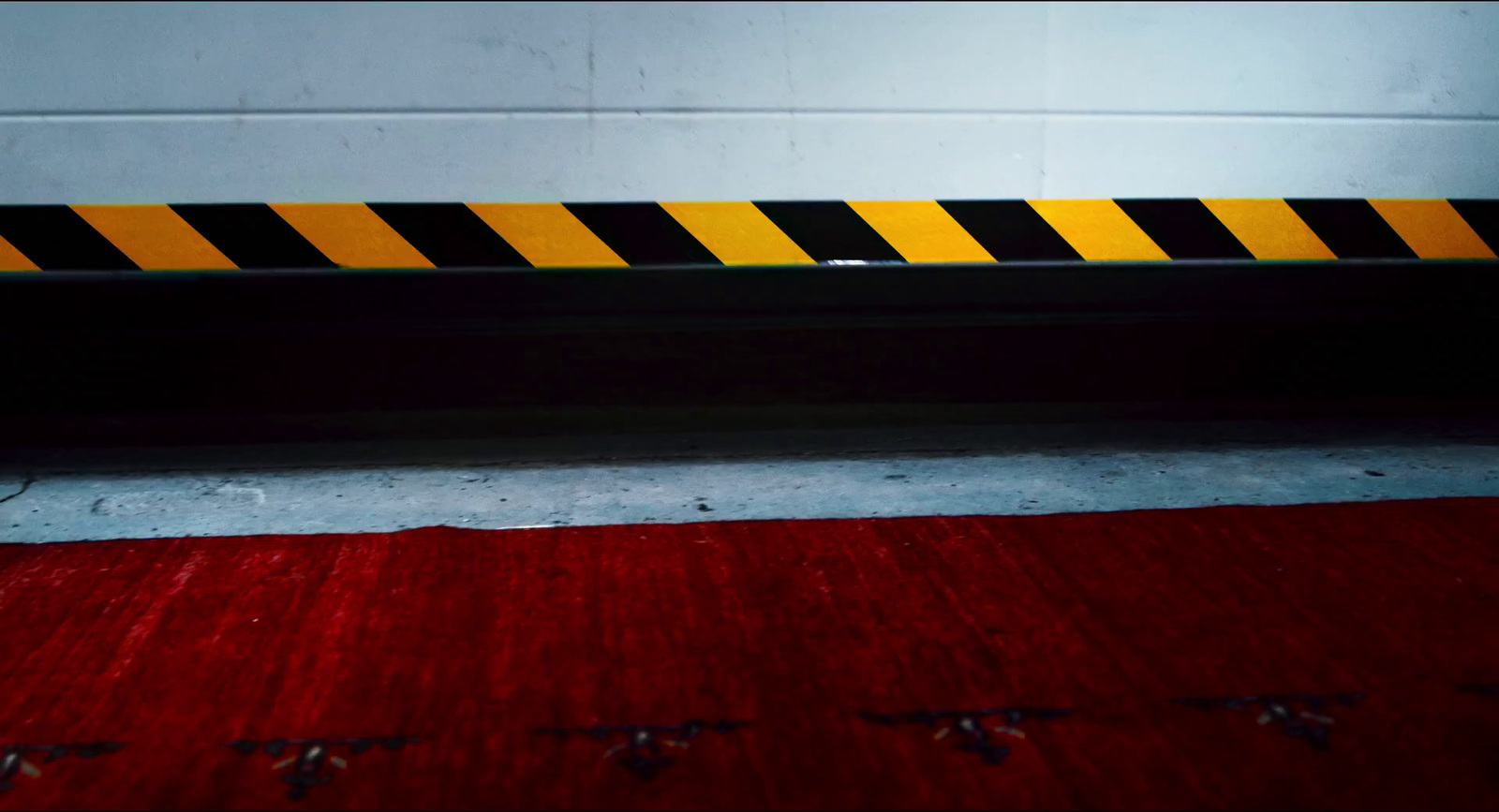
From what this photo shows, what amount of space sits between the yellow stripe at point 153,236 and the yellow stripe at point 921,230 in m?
1.24

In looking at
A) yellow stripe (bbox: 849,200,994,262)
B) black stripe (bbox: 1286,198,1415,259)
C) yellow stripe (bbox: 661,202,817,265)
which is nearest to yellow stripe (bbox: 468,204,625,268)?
yellow stripe (bbox: 661,202,817,265)

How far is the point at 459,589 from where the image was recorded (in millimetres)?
1590

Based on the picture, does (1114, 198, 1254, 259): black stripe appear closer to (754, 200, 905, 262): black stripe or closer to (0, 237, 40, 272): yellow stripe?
(754, 200, 905, 262): black stripe

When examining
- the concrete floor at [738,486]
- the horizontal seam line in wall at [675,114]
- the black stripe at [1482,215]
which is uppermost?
the horizontal seam line in wall at [675,114]

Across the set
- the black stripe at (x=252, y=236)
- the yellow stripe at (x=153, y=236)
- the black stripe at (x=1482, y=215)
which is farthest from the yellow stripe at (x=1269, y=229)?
the yellow stripe at (x=153, y=236)

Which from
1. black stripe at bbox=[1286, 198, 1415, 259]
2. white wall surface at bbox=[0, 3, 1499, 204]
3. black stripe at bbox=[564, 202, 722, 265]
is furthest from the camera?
black stripe at bbox=[1286, 198, 1415, 259]

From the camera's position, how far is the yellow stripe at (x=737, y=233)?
2.15 meters

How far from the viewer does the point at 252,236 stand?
2102 mm

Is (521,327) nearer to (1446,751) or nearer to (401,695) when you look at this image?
(401,695)

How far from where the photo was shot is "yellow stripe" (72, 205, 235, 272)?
2.08 m

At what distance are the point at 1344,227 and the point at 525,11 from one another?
5.49 feet

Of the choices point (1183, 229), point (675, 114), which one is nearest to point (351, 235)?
point (675, 114)

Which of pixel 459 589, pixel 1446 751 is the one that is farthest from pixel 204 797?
pixel 1446 751

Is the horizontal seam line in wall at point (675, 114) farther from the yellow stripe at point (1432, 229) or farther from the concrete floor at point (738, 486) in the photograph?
the concrete floor at point (738, 486)
